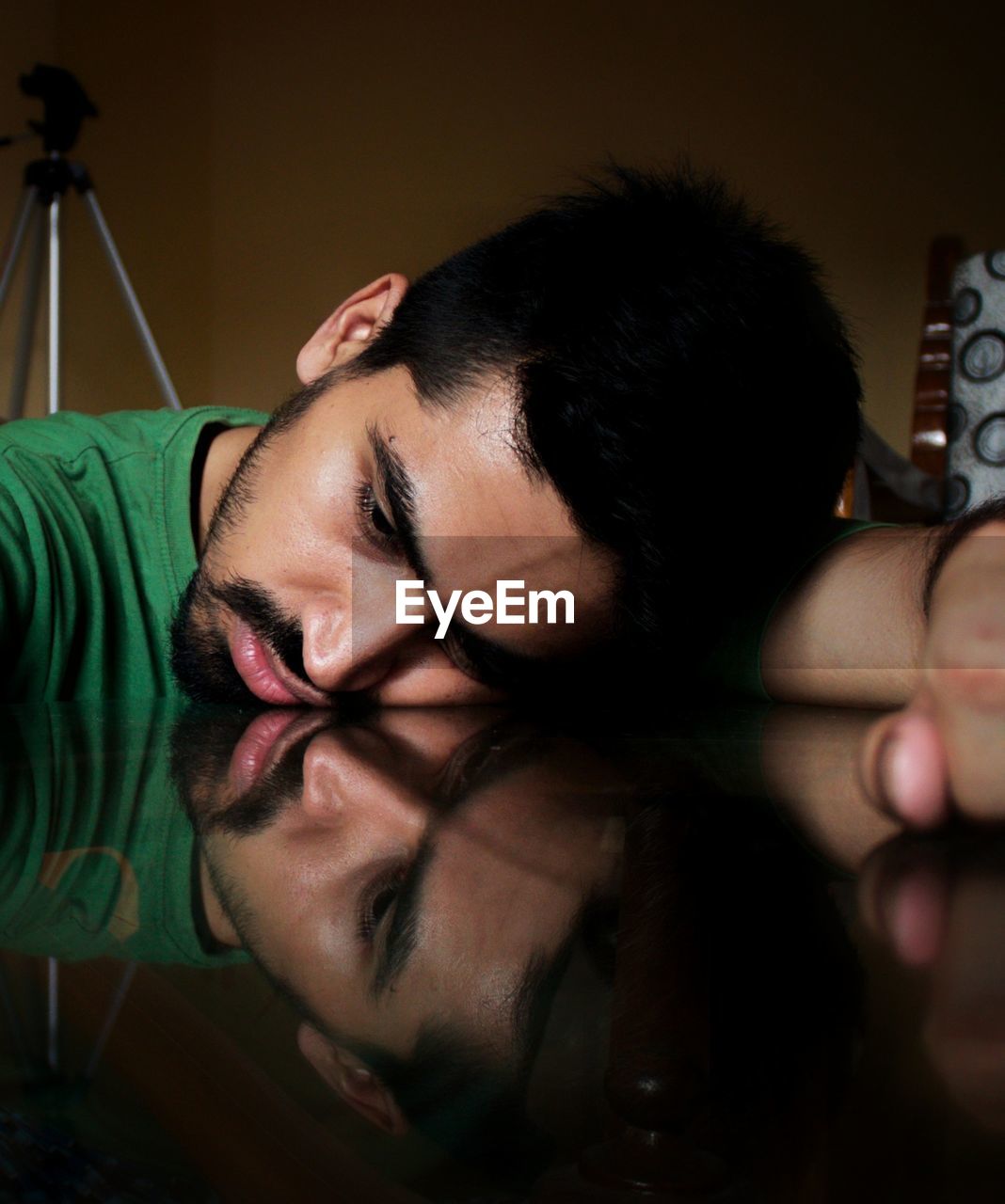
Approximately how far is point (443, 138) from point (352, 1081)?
300 centimetres

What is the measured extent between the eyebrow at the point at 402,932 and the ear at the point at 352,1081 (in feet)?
0.05

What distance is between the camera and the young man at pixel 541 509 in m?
0.55

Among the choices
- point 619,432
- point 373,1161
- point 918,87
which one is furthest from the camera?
point 918,87

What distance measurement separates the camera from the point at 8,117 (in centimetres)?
→ 236

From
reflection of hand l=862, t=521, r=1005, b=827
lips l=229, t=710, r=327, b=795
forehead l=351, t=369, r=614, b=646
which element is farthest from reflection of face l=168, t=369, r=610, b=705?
reflection of hand l=862, t=521, r=1005, b=827

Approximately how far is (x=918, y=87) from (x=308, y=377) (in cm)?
209

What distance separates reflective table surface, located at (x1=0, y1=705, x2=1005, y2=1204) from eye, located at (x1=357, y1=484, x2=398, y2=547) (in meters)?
0.36

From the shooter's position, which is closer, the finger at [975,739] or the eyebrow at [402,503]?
the finger at [975,739]

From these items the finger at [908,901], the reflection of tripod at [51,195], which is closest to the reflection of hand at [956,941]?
the finger at [908,901]

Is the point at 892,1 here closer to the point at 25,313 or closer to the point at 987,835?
the point at 25,313

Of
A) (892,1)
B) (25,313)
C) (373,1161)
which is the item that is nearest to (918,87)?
(892,1)

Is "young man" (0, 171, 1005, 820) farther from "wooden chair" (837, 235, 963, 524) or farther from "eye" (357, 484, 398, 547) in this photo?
"wooden chair" (837, 235, 963, 524)

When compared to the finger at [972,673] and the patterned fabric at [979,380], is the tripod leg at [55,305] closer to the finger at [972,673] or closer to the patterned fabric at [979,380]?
the patterned fabric at [979,380]

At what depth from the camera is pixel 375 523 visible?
58 centimetres
